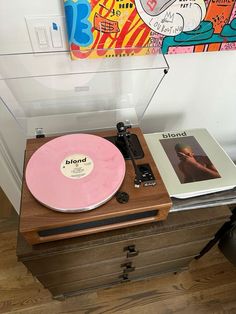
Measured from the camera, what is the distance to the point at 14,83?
717 millimetres

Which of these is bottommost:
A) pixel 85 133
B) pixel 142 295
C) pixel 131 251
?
pixel 142 295

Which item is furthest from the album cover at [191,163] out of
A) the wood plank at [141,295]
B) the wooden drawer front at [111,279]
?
the wood plank at [141,295]

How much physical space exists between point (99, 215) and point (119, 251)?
11.3 inches

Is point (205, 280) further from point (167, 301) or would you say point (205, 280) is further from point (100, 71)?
point (100, 71)

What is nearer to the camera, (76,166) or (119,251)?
(76,166)

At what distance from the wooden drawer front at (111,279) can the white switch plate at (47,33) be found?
886 mm

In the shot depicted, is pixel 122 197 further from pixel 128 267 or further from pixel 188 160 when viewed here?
pixel 128 267

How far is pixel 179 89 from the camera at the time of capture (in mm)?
964

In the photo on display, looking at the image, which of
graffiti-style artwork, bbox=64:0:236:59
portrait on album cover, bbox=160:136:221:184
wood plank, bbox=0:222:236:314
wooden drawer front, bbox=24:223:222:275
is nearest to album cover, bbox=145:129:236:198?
portrait on album cover, bbox=160:136:221:184

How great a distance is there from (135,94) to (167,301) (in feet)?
3.45

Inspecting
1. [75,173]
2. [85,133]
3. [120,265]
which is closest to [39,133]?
[85,133]

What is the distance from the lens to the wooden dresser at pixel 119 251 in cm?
68

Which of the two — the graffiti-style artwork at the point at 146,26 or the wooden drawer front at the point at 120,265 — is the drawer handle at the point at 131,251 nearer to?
the wooden drawer front at the point at 120,265

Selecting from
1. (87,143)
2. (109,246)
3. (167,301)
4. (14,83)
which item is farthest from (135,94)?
(167,301)
